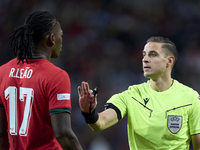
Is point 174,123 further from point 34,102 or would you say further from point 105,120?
point 34,102

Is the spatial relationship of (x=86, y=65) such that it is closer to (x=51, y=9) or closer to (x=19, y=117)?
(x=51, y=9)

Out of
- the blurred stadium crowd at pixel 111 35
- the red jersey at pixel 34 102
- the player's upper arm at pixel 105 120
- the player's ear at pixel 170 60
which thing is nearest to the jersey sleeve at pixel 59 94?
the red jersey at pixel 34 102

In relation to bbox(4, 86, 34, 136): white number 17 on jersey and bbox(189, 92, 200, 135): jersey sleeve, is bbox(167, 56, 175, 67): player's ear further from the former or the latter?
bbox(4, 86, 34, 136): white number 17 on jersey

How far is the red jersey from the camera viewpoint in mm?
2693

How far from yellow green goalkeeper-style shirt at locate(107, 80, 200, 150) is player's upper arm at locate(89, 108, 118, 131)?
9cm

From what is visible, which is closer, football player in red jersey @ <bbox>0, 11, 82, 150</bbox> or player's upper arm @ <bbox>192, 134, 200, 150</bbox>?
football player in red jersey @ <bbox>0, 11, 82, 150</bbox>

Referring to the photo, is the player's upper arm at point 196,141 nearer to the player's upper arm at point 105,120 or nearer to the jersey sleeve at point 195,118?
the jersey sleeve at point 195,118

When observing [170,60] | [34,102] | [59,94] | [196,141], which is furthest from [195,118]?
[34,102]

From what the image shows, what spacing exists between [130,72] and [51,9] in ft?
8.93

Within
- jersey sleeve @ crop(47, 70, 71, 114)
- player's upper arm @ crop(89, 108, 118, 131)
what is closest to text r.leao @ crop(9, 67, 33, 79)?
jersey sleeve @ crop(47, 70, 71, 114)

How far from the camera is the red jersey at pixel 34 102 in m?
2.69

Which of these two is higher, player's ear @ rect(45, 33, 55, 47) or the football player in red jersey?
player's ear @ rect(45, 33, 55, 47)

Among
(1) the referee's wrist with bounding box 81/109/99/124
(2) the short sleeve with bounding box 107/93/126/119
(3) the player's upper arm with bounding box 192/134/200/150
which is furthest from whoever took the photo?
(2) the short sleeve with bounding box 107/93/126/119

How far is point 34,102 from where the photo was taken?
2.70m
